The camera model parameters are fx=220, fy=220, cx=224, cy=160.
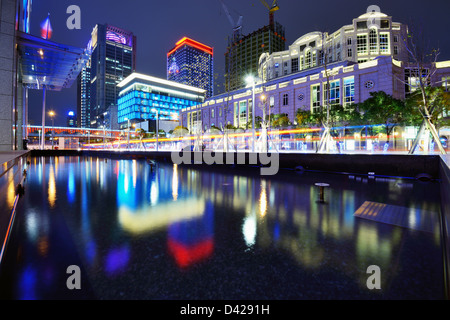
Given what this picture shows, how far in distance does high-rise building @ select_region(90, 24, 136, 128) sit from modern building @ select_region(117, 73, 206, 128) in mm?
54247

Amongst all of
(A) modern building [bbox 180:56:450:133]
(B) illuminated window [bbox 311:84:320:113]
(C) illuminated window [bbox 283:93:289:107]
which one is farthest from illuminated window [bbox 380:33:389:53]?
(C) illuminated window [bbox 283:93:289:107]

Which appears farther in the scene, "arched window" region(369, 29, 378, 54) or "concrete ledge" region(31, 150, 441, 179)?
"arched window" region(369, 29, 378, 54)

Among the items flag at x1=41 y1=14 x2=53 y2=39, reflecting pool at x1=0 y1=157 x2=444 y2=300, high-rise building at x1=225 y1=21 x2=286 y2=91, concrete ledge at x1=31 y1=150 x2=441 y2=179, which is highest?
high-rise building at x1=225 y1=21 x2=286 y2=91

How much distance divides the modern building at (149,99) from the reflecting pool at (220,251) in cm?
11129

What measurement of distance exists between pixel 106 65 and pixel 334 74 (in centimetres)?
17811

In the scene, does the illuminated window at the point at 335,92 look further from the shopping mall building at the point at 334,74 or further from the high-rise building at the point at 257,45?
the high-rise building at the point at 257,45

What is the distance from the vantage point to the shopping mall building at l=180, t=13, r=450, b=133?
47.4 meters

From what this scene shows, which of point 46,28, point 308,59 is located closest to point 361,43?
point 308,59

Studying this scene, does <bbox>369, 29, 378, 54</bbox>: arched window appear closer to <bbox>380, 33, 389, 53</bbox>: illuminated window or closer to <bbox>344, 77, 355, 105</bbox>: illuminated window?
<bbox>380, 33, 389, 53</bbox>: illuminated window

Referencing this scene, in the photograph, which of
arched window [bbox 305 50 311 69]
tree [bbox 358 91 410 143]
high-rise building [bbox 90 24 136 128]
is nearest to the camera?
tree [bbox 358 91 410 143]

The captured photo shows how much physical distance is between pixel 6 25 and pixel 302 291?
63.2ft

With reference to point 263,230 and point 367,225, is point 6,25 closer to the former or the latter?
point 263,230

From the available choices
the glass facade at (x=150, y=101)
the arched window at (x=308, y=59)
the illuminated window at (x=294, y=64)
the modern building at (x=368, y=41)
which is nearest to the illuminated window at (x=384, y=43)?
the modern building at (x=368, y=41)
